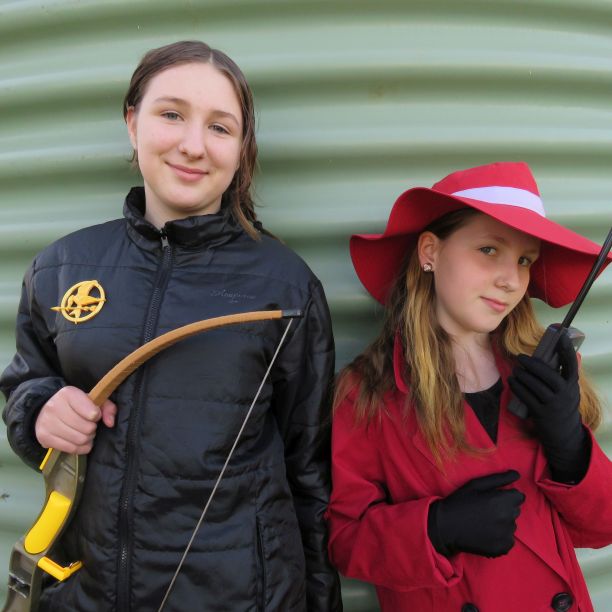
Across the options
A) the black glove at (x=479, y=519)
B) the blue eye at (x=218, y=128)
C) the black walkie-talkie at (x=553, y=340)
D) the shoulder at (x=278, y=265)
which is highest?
the blue eye at (x=218, y=128)

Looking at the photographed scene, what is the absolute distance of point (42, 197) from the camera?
Answer: 1544 millimetres

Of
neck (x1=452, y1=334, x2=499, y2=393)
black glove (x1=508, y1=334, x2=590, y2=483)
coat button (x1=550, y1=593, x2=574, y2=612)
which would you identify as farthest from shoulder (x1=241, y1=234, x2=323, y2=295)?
coat button (x1=550, y1=593, x2=574, y2=612)

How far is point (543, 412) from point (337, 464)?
0.44 metres

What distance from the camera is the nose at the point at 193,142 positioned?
3.73 feet

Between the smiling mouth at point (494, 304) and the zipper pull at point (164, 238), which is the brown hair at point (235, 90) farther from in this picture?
the smiling mouth at point (494, 304)

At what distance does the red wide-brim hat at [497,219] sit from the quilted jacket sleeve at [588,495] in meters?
0.39

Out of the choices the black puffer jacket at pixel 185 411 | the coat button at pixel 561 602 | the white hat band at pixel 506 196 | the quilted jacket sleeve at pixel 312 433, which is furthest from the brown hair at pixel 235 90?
the coat button at pixel 561 602

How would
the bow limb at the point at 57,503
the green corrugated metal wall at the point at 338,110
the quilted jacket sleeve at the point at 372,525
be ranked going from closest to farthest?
the bow limb at the point at 57,503 → the quilted jacket sleeve at the point at 372,525 → the green corrugated metal wall at the point at 338,110

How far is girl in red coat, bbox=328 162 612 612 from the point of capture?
1124 millimetres

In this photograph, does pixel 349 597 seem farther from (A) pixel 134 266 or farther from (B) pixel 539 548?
(A) pixel 134 266

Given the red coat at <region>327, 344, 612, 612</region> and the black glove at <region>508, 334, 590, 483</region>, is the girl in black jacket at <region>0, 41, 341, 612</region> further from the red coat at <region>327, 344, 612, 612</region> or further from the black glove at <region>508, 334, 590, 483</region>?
the black glove at <region>508, 334, 590, 483</region>

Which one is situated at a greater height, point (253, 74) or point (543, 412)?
point (253, 74)

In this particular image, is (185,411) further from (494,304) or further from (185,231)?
(494,304)

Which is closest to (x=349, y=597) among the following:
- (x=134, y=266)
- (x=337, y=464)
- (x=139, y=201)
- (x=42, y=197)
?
(x=337, y=464)
